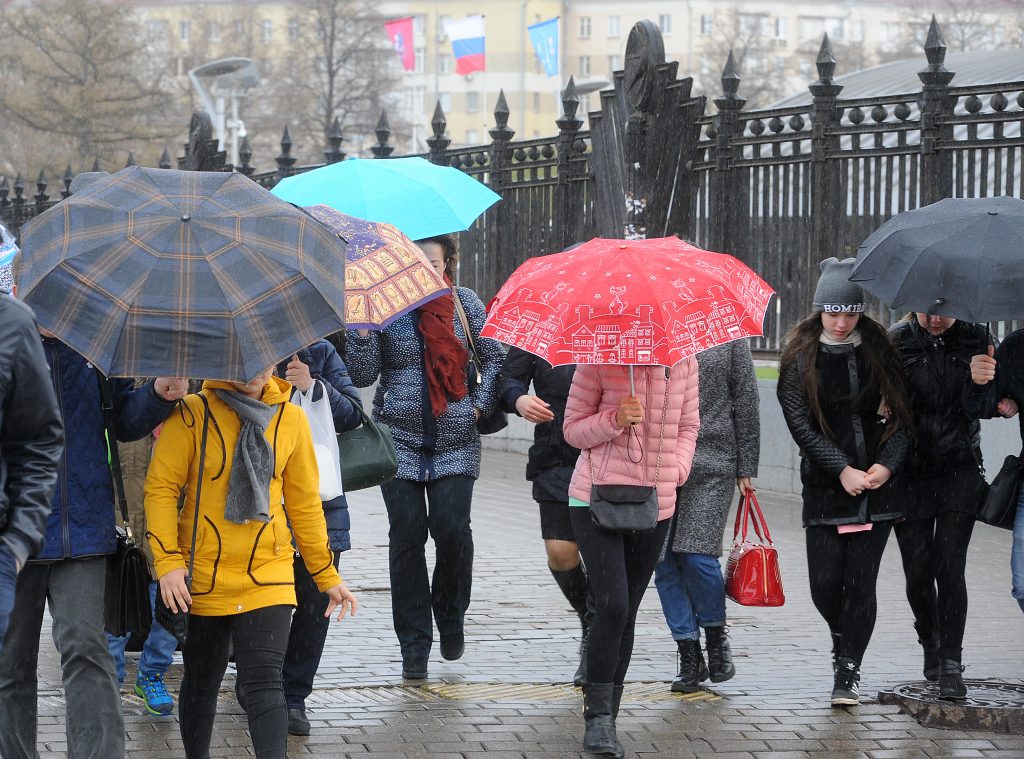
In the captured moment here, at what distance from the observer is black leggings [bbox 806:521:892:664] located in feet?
20.8

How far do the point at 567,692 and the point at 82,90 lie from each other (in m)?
34.1

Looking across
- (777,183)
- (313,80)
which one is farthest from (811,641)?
(313,80)

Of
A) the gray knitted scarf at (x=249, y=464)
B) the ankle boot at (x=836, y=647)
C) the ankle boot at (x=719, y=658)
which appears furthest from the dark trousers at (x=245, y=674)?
the ankle boot at (x=836, y=647)

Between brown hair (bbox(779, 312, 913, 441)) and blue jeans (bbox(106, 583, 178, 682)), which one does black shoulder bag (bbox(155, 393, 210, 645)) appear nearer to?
blue jeans (bbox(106, 583, 178, 682))

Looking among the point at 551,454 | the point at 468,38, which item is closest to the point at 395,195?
the point at 551,454

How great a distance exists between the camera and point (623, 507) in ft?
18.2

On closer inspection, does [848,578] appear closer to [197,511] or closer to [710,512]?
[710,512]

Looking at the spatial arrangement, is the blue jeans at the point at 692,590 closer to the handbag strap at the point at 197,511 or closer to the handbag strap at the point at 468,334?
the handbag strap at the point at 468,334

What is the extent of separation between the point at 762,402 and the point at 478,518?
7.80ft

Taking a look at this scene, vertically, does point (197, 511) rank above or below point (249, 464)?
below

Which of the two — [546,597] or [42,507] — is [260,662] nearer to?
[42,507]

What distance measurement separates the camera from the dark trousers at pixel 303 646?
5.90 m

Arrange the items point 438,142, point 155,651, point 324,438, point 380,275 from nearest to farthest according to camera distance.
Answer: point 324,438
point 380,275
point 155,651
point 438,142

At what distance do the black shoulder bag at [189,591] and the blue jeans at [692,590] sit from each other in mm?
2543
